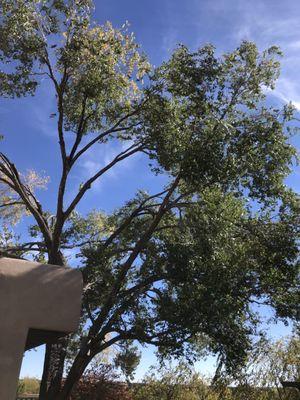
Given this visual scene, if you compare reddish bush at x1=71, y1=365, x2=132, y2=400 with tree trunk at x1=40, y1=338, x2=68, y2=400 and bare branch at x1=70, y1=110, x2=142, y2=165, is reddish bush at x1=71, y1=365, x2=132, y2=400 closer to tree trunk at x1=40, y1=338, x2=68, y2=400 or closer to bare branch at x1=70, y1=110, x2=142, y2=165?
tree trunk at x1=40, y1=338, x2=68, y2=400

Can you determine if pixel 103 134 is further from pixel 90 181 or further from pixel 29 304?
pixel 29 304

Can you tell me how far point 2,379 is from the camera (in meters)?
7.53

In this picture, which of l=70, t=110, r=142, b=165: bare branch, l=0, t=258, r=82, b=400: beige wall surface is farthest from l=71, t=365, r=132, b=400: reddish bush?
l=0, t=258, r=82, b=400: beige wall surface

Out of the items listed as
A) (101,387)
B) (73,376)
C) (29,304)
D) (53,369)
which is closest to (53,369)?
(53,369)

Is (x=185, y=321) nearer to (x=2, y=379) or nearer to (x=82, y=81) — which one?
(x=2, y=379)

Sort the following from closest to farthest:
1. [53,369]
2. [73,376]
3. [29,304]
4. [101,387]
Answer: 1. [29,304]
2. [73,376]
3. [53,369]
4. [101,387]

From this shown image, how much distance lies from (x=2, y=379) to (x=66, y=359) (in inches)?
376

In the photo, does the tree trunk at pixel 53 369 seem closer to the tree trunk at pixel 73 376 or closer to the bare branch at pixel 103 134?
the tree trunk at pixel 73 376

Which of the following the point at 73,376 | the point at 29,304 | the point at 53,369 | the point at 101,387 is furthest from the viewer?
the point at 101,387

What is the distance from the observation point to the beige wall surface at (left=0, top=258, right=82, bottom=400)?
25.2 ft

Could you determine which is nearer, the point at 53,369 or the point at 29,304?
the point at 29,304

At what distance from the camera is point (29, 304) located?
314 inches

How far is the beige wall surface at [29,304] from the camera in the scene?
7.69 meters

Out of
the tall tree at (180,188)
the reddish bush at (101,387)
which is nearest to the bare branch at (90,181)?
the tall tree at (180,188)
